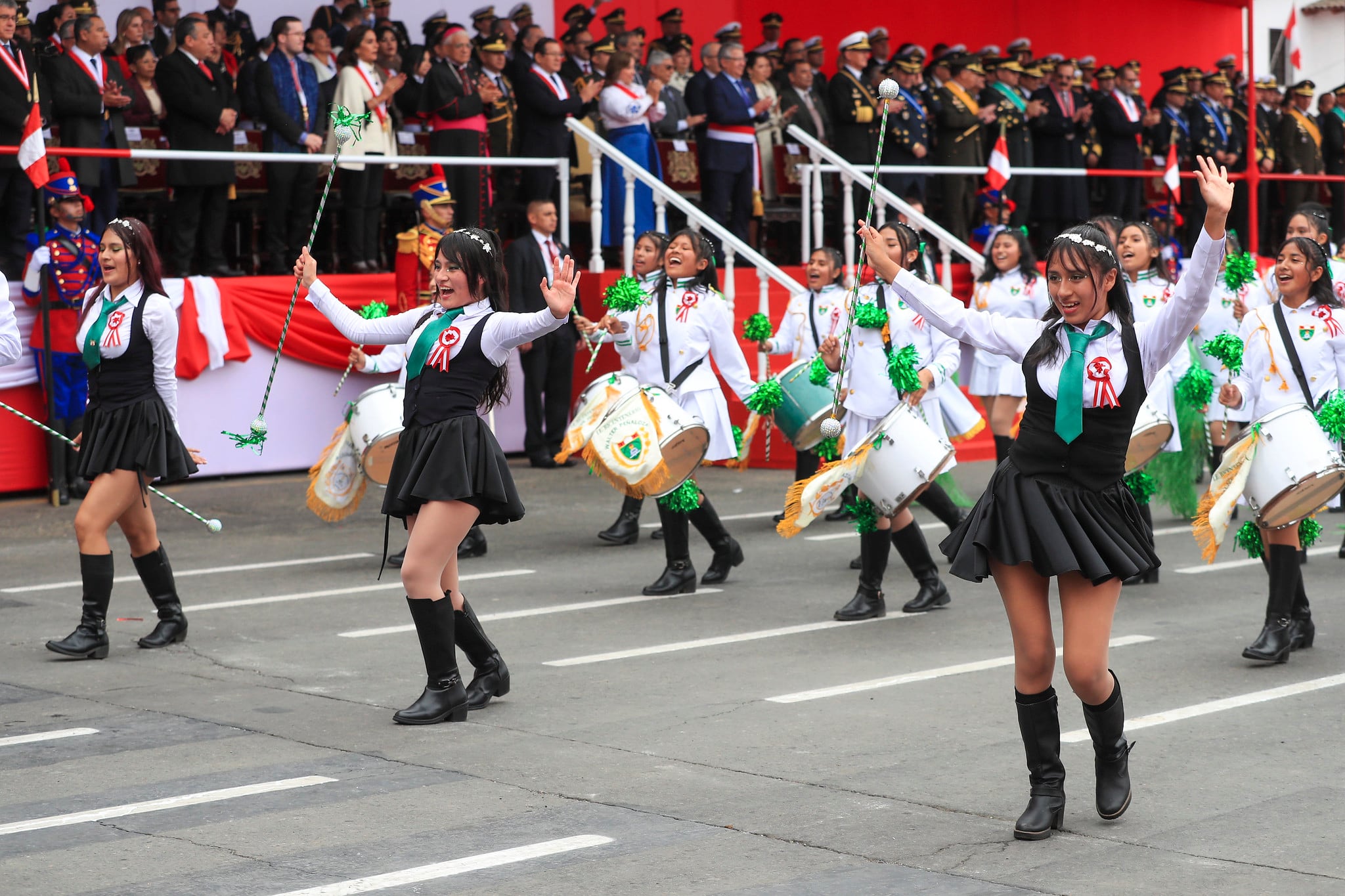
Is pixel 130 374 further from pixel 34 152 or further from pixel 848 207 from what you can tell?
pixel 848 207

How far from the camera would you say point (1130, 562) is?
192 inches

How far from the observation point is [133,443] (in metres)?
7.43

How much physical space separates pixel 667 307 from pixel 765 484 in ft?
14.3

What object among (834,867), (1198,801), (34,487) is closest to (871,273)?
(1198,801)

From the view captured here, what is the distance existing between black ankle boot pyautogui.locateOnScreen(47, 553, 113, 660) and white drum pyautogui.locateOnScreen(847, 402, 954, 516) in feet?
11.2

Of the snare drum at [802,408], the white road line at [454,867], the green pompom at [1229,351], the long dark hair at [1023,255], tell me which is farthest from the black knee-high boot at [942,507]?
the white road line at [454,867]

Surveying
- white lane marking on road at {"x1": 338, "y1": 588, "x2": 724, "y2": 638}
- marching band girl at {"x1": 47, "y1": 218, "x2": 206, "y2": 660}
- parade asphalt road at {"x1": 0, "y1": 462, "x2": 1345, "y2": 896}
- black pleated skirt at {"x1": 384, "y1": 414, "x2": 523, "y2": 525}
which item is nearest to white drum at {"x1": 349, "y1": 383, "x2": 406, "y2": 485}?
parade asphalt road at {"x1": 0, "y1": 462, "x2": 1345, "y2": 896}

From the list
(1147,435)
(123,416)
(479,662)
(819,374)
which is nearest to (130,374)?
(123,416)

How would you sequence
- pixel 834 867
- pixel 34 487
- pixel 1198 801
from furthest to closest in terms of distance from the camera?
1. pixel 34 487
2. pixel 1198 801
3. pixel 834 867

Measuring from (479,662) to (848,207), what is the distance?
9163mm

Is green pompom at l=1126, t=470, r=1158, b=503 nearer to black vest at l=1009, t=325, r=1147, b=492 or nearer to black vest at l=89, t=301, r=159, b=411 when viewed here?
black vest at l=1009, t=325, r=1147, b=492

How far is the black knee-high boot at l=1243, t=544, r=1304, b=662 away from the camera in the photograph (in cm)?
719

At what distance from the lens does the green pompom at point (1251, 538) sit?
7.29 m

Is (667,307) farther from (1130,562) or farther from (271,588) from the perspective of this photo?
(1130,562)
